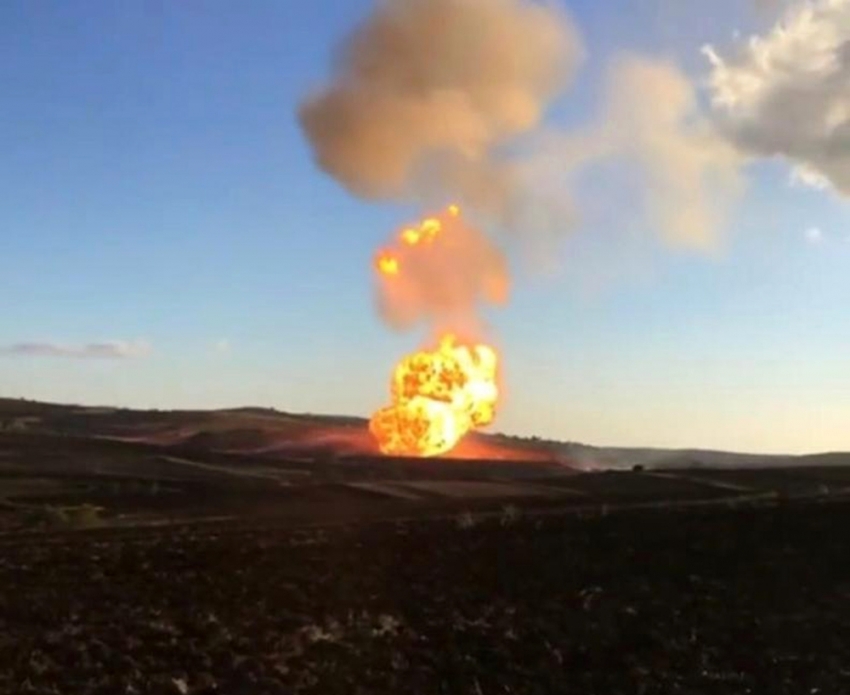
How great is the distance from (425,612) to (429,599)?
153cm

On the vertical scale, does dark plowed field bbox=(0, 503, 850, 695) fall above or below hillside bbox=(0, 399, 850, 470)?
below

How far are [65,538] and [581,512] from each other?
21719mm

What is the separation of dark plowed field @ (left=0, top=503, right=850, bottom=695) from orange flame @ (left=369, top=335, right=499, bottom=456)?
72130 millimetres

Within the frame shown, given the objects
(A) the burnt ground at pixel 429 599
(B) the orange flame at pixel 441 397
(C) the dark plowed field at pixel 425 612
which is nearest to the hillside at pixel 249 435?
(B) the orange flame at pixel 441 397

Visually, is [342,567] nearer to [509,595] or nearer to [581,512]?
[509,595]

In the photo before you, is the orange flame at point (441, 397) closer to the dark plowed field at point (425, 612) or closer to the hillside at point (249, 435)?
the hillside at point (249, 435)

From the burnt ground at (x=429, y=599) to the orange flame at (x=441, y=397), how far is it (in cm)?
5727

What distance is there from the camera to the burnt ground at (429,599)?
2423cm

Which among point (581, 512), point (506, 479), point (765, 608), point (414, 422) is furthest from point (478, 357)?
point (765, 608)

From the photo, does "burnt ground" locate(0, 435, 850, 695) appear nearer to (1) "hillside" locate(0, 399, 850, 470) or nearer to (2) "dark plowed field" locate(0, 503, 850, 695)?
(2) "dark plowed field" locate(0, 503, 850, 695)

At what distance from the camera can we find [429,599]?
3111 cm

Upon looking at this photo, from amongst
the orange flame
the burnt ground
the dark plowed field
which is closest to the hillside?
the orange flame

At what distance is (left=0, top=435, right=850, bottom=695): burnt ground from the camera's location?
24234 millimetres

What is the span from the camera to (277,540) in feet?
139
